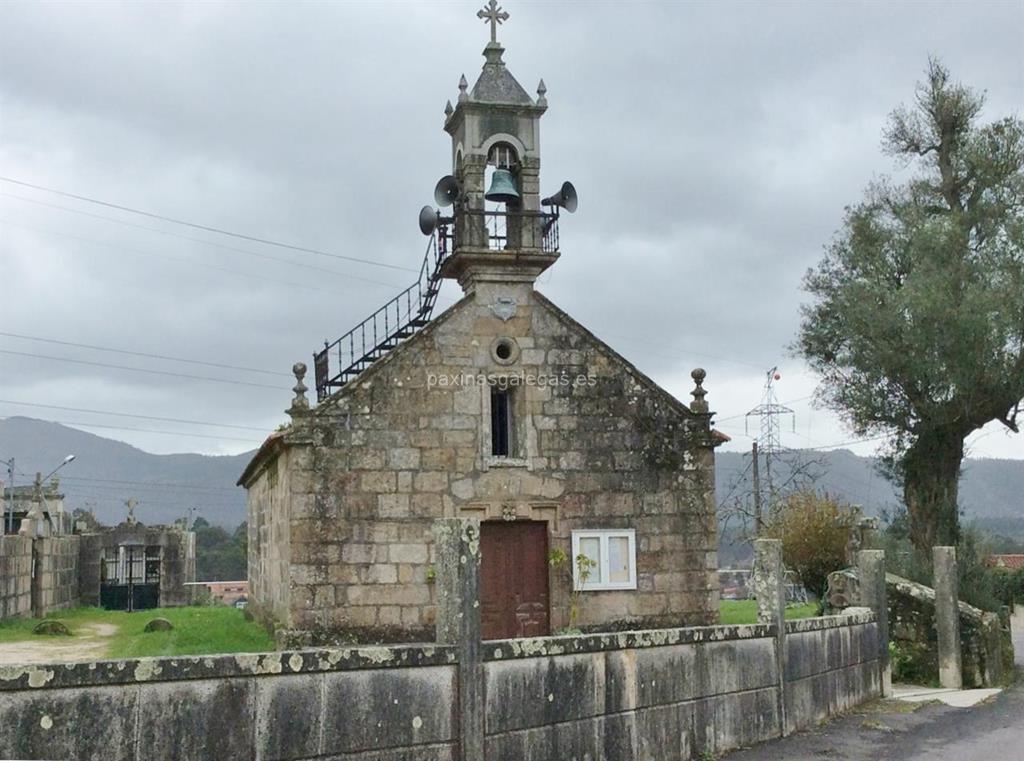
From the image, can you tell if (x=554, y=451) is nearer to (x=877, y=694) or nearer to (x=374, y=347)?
(x=374, y=347)

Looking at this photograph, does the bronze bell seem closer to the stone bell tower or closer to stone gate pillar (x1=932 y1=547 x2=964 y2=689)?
the stone bell tower

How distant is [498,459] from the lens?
61.3 ft

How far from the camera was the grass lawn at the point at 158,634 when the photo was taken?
60.0ft

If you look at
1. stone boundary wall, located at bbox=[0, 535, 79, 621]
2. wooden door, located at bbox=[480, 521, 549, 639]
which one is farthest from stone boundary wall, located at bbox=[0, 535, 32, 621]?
wooden door, located at bbox=[480, 521, 549, 639]

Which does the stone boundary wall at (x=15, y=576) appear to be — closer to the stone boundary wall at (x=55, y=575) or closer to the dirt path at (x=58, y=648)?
the stone boundary wall at (x=55, y=575)

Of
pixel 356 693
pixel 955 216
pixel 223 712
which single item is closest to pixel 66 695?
pixel 223 712

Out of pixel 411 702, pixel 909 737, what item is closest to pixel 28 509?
pixel 909 737

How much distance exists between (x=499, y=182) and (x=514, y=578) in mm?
6604

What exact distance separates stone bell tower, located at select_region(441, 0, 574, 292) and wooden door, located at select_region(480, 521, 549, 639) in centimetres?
415

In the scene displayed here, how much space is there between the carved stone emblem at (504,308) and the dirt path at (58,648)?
8151 mm

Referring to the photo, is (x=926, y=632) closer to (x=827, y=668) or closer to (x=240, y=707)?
(x=827, y=668)

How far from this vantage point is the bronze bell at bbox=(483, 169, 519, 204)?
64.0ft

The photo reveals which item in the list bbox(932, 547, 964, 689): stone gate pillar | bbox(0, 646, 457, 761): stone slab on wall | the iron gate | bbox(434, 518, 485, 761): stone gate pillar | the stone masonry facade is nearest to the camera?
bbox(0, 646, 457, 761): stone slab on wall

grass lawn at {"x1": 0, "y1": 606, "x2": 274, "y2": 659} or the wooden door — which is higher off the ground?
the wooden door
